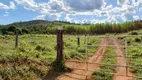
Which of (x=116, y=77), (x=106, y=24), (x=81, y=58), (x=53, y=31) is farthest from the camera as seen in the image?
(x=53, y=31)

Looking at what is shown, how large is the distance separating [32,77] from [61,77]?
43.9 inches

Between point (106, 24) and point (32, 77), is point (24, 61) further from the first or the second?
point (106, 24)

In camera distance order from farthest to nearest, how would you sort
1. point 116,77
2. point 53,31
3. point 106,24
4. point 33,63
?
point 53,31
point 106,24
point 33,63
point 116,77

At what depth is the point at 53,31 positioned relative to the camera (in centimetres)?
6141

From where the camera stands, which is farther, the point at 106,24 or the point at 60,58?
the point at 106,24

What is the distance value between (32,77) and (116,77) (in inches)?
116

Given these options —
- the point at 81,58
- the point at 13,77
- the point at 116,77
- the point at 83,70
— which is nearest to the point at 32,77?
the point at 13,77

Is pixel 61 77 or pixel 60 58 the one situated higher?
pixel 60 58

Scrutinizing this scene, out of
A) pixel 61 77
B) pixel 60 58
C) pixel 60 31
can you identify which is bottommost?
pixel 61 77

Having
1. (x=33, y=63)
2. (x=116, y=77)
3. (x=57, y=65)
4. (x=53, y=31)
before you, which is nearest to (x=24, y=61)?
(x=33, y=63)

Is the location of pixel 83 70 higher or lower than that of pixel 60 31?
lower

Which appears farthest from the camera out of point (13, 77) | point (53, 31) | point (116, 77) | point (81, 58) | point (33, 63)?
point (53, 31)

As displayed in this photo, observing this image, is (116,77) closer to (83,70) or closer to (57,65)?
(83,70)

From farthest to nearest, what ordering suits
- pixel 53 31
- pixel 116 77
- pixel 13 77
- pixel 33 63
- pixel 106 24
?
pixel 53 31, pixel 106 24, pixel 33 63, pixel 116 77, pixel 13 77
